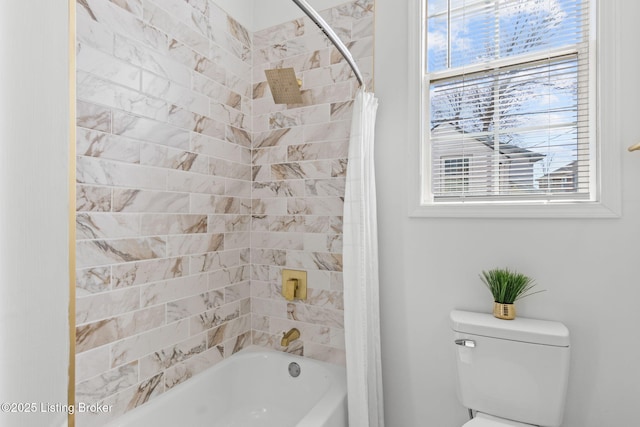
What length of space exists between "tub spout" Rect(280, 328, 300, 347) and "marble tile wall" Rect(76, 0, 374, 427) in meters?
0.04

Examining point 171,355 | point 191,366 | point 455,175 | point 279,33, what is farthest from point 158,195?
point 455,175

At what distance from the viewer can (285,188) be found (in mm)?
1914

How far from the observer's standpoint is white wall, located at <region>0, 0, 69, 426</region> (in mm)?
278

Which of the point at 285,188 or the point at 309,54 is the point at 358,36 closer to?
the point at 309,54

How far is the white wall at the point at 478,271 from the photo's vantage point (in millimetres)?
1248

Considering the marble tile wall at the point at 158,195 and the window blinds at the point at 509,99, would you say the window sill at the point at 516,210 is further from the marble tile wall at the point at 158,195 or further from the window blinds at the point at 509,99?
the marble tile wall at the point at 158,195

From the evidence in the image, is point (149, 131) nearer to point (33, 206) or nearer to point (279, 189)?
point (279, 189)

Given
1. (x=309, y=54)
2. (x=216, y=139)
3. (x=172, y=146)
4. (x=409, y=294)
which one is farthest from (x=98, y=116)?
(x=409, y=294)

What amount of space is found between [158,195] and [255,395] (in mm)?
1199

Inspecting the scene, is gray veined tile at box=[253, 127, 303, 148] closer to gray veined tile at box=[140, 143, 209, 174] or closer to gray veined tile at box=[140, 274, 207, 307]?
gray veined tile at box=[140, 143, 209, 174]

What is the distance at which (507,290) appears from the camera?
133 centimetres


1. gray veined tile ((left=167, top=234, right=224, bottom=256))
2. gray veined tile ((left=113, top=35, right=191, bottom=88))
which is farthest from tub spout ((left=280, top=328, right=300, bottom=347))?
gray veined tile ((left=113, top=35, right=191, bottom=88))

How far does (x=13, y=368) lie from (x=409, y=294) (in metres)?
1.49

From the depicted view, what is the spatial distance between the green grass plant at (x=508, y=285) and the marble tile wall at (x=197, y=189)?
2.40 feet
